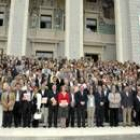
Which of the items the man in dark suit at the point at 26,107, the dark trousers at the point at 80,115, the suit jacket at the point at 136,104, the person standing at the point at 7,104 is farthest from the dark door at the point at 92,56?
the person standing at the point at 7,104

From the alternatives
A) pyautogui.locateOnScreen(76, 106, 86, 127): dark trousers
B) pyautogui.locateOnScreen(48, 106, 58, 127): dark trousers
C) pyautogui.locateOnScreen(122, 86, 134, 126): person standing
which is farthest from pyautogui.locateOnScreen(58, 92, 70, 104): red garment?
pyautogui.locateOnScreen(122, 86, 134, 126): person standing

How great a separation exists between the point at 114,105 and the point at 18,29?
51.0 feet

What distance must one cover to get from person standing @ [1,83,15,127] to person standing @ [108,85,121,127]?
354cm

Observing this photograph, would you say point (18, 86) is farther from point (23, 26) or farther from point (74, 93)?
point (23, 26)

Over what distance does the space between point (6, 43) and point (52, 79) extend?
15.9 meters

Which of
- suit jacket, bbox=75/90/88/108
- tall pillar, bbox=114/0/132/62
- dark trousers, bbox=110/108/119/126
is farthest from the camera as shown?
tall pillar, bbox=114/0/132/62

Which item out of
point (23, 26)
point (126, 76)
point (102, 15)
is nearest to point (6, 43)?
point (23, 26)

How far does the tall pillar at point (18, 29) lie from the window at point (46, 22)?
12.7ft

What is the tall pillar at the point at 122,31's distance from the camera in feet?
91.1

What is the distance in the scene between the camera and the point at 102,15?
32188 mm

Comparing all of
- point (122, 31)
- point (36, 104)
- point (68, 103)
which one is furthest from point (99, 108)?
point (122, 31)

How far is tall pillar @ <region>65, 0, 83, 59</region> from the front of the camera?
2697cm

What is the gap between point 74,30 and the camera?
27.4 metres

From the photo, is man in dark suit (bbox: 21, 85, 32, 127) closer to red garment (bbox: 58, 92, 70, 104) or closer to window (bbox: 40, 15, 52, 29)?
red garment (bbox: 58, 92, 70, 104)
